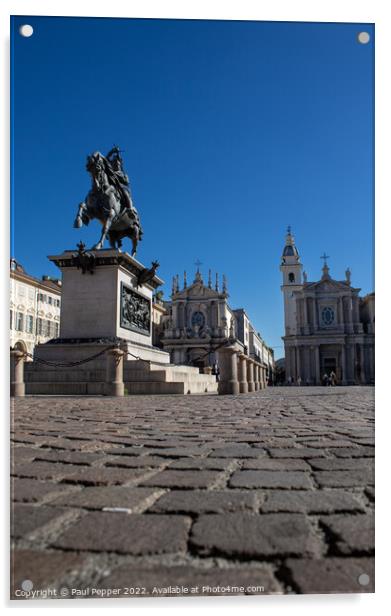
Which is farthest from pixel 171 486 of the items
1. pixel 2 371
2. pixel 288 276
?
pixel 288 276

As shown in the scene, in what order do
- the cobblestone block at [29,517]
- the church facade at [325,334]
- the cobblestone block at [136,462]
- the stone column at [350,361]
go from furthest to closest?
the church facade at [325,334] < the stone column at [350,361] < the cobblestone block at [136,462] < the cobblestone block at [29,517]

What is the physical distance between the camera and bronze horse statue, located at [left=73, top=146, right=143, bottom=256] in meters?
15.6

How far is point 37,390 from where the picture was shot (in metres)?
13.0

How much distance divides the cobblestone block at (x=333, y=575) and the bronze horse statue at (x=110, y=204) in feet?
46.0

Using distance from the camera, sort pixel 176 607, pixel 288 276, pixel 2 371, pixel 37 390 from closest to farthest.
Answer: pixel 176 607, pixel 2 371, pixel 37 390, pixel 288 276

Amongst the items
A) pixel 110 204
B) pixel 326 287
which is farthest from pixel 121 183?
pixel 326 287

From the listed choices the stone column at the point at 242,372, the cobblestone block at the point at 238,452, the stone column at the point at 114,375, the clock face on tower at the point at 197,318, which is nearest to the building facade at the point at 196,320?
the clock face on tower at the point at 197,318

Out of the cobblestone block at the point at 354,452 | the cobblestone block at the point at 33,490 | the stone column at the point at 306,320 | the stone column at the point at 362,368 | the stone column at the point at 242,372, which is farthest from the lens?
the stone column at the point at 306,320

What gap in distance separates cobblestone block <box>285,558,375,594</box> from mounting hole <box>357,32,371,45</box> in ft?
7.67

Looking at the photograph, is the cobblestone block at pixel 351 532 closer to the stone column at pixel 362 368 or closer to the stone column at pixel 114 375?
the stone column at pixel 114 375

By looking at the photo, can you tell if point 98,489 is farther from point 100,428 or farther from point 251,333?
point 251,333

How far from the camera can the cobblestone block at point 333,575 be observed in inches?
53.9

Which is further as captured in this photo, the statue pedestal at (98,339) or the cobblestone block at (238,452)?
the statue pedestal at (98,339)

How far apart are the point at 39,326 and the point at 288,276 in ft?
246
